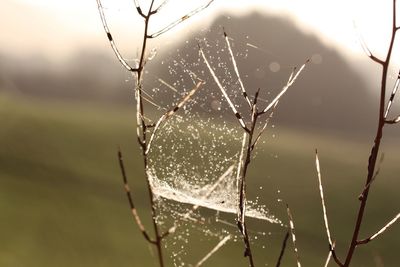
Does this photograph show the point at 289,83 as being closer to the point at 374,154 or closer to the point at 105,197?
the point at 374,154

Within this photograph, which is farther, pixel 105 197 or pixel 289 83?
pixel 105 197

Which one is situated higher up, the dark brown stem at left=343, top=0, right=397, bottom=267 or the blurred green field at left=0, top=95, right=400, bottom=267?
the dark brown stem at left=343, top=0, right=397, bottom=267

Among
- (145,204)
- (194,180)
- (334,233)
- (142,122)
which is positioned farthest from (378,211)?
(142,122)

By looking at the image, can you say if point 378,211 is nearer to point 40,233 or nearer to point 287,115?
point 40,233

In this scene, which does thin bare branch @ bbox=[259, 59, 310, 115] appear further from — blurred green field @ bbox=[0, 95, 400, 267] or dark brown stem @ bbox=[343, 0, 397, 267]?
blurred green field @ bbox=[0, 95, 400, 267]

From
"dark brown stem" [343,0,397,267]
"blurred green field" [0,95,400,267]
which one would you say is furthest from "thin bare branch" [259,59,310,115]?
"blurred green field" [0,95,400,267]

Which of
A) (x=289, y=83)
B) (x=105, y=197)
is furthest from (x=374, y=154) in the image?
(x=105, y=197)

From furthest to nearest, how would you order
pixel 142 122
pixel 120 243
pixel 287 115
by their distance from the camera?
pixel 287 115
pixel 120 243
pixel 142 122

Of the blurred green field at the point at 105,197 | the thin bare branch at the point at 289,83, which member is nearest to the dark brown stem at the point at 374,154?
the thin bare branch at the point at 289,83

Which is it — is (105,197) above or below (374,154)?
below
